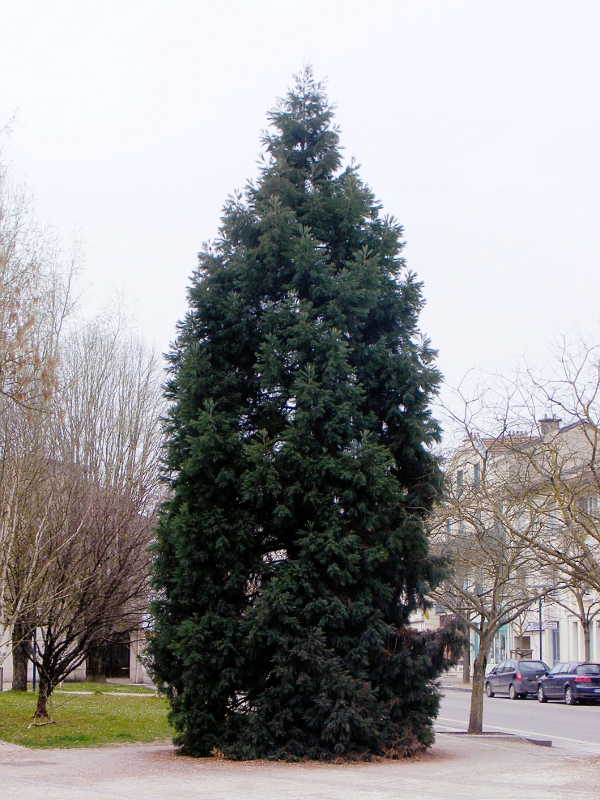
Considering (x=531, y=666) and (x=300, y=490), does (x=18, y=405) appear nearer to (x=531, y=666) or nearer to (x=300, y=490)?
(x=300, y=490)

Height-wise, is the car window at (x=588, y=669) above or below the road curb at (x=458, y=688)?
above

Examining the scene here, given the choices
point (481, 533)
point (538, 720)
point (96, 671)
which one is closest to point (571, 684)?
point (538, 720)

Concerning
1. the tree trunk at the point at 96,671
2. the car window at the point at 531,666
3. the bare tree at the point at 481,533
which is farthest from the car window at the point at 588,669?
the tree trunk at the point at 96,671

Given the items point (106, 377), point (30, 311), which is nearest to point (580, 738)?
point (30, 311)

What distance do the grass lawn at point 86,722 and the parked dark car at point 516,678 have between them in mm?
17715

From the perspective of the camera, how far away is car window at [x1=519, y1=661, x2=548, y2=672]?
131ft

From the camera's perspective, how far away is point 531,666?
4031cm

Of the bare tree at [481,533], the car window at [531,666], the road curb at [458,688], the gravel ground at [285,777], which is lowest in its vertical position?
the road curb at [458,688]

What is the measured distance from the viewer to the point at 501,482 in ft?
54.3

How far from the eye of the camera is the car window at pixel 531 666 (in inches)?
1576

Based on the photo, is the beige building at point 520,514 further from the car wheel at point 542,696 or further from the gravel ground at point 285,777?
the car wheel at point 542,696

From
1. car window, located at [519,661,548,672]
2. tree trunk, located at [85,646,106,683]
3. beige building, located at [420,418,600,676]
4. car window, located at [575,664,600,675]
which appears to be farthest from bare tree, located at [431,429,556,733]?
tree trunk, located at [85,646,106,683]

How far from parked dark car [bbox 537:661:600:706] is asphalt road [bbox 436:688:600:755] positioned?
39cm

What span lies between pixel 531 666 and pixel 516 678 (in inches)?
49.3
